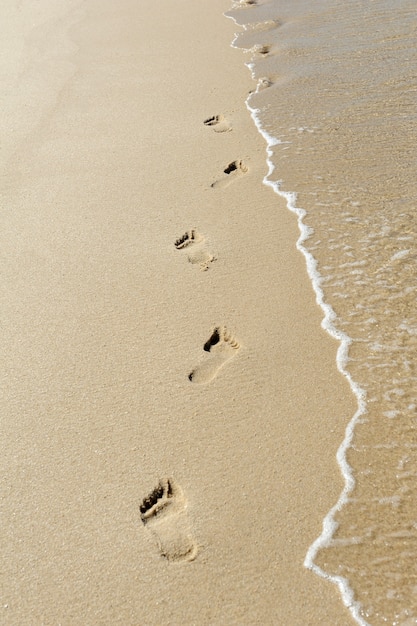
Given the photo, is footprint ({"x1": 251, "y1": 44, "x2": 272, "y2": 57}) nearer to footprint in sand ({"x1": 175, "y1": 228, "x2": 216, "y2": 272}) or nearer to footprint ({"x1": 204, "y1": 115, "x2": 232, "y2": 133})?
footprint ({"x1": 204, "y1": 115, "x2": 232, "y2": 133})

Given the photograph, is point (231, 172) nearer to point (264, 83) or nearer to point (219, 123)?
point (219, 123)

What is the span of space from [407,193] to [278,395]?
1.80 meters

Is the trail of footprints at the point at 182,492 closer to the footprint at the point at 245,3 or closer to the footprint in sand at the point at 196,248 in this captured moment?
the footprint in sand at the point at 196,248

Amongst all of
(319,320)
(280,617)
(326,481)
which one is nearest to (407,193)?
(319,320)

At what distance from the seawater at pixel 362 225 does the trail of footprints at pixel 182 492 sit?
396 mm

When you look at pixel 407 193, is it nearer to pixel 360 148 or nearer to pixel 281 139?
pixel 360 148

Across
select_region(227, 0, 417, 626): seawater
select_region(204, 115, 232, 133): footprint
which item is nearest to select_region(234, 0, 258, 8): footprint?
select_region(227, 0, 417, 626): seawater

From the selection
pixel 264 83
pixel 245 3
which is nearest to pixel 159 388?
pixel 264 83

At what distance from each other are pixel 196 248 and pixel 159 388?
116 cm

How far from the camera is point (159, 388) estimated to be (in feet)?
9.65

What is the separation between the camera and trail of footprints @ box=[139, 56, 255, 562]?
2.32m

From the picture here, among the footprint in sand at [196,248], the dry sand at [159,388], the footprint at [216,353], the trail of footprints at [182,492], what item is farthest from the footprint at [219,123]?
the footprint at [216,353]

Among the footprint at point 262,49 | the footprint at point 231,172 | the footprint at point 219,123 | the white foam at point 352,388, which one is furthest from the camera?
the footprint at point 262,49

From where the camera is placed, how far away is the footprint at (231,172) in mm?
4579
